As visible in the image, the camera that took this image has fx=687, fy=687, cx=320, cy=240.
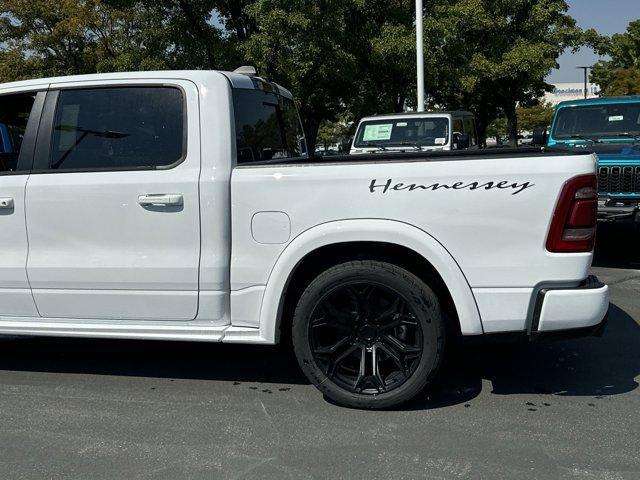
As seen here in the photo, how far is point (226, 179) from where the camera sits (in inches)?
148

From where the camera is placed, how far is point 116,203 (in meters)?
3.85

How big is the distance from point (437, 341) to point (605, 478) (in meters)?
1.01

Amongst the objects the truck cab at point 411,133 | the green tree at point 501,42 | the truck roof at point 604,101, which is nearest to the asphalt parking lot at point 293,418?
the truck roof at point 604,101

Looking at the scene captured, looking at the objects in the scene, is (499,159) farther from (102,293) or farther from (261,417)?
(102,293)

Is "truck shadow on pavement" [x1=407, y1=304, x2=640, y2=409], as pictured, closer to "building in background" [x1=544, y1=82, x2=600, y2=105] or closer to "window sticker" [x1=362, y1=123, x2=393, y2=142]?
"window sticker" [x1=362, y1=123, x2=393, y2=142]

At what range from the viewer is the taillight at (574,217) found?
132 inches

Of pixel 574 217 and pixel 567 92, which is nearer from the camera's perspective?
pixel 574 217

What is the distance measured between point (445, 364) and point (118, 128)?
8.38ft

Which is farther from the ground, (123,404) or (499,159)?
(499,159)

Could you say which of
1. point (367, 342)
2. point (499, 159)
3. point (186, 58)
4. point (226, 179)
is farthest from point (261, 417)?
point (186, 58)

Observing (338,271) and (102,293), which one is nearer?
(338,271)

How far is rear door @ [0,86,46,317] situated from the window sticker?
26.4 ft

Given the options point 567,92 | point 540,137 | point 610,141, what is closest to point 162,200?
point 610,141

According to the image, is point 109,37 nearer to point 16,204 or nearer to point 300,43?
point 300,43
